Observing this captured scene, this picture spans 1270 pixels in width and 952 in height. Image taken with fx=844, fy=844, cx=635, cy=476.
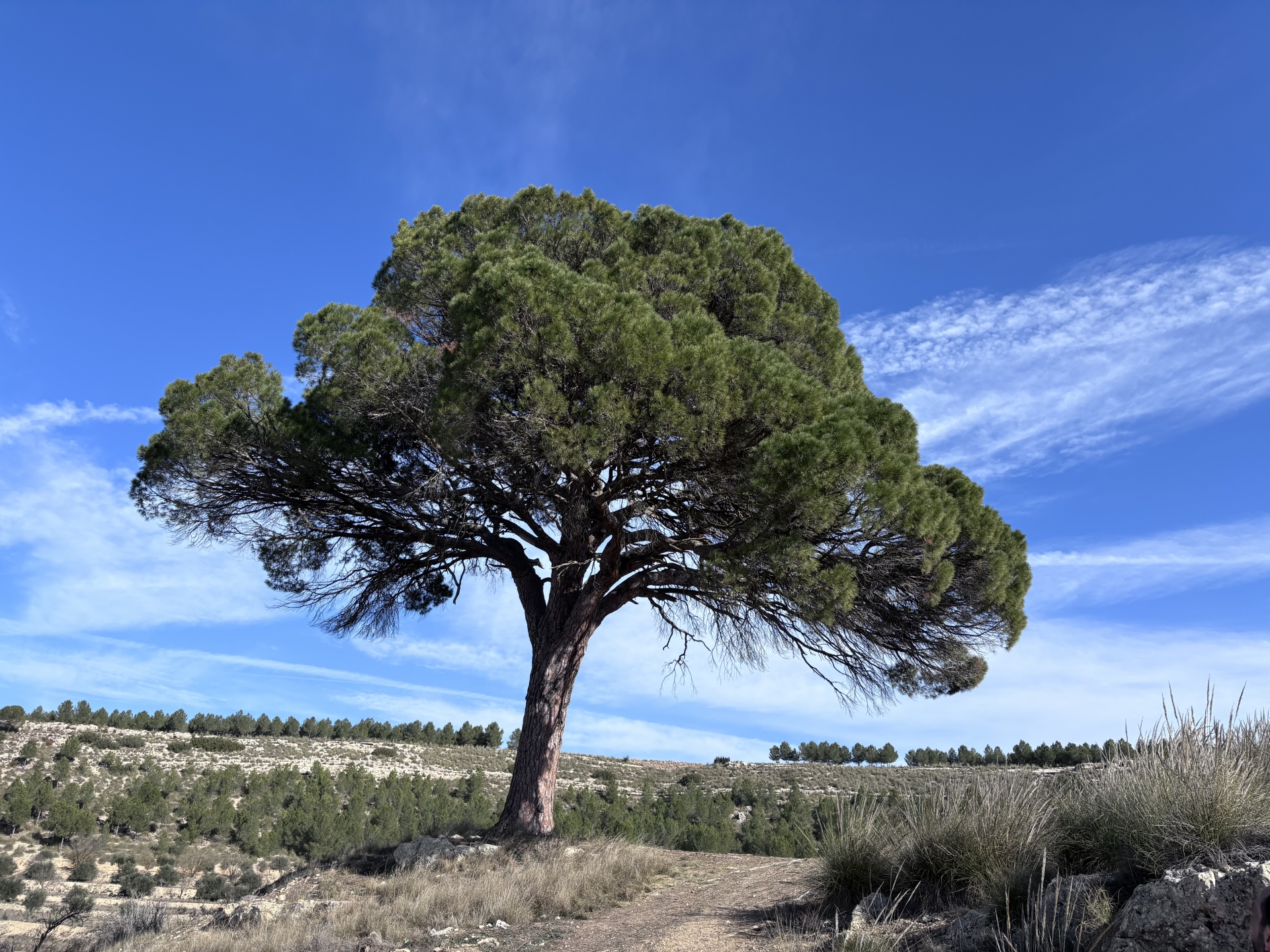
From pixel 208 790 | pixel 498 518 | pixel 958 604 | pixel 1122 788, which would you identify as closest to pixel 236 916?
pixel 498 518

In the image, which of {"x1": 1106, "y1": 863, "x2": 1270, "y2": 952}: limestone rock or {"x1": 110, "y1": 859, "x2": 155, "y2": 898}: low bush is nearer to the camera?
{"x1": 1106, "y1": 863, "x2": 1270, "y2": 952}: limestone rock

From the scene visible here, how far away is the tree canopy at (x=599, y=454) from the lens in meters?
9.59

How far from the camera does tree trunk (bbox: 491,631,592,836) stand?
36.8ft

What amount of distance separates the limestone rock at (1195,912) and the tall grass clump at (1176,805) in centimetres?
26

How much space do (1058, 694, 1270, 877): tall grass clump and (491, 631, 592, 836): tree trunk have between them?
658cm

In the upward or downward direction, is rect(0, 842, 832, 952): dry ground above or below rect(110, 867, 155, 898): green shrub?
above

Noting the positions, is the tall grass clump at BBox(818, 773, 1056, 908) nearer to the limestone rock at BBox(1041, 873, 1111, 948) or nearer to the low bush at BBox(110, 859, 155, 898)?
the limestone rock at BBox(1041, 873, 1111, 948)

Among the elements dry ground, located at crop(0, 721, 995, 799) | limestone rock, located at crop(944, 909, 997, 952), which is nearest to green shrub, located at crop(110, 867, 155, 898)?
dry ground, located at crop(0, 721, 995, 799)

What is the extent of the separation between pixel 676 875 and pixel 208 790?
79.3 ft

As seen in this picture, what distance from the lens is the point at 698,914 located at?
781 cm

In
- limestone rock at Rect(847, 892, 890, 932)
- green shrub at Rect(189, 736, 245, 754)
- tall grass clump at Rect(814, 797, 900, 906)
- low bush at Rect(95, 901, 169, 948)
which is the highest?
tall grass clump at Rect(814, 797, 900, 906)

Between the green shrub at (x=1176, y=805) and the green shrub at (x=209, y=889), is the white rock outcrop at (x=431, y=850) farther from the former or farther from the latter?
the green shrub at (x=209, y=889)

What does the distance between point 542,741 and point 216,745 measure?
29.2 meters

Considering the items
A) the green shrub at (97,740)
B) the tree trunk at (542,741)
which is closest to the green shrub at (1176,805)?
the tree trunk at (542,741)
